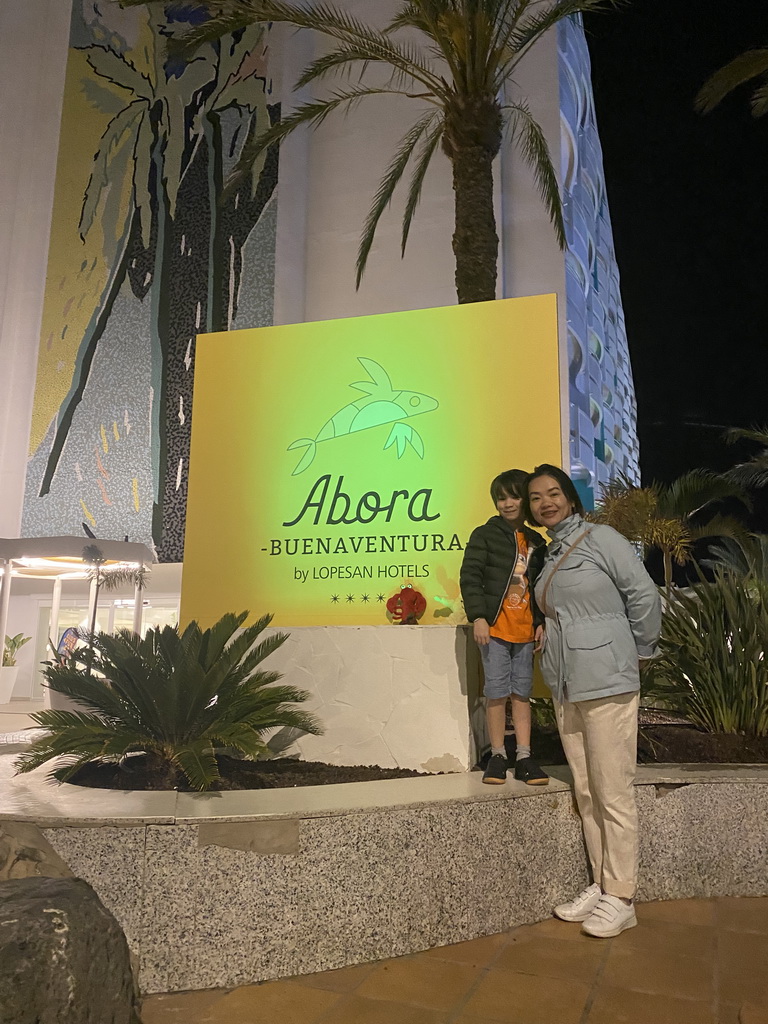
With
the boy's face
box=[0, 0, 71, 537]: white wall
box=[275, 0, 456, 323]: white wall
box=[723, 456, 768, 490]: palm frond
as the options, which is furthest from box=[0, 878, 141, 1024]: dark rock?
box=[0, 0, 71, 537]: white wall

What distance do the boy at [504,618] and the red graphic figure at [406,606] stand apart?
1019 millimetres

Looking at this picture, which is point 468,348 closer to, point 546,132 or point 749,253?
point 546,132

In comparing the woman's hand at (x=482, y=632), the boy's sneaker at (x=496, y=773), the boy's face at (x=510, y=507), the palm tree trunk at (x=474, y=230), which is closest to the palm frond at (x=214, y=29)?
the palm tree trunk at (x=474, y=230)

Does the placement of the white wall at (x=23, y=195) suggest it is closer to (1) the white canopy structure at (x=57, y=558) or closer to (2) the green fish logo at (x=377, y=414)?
(1) the white canopy structure at (x=57, y=558)

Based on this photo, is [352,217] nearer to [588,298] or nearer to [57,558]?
[588,298]

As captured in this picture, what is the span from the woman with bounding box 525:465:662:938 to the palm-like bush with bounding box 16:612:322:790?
1351 mm

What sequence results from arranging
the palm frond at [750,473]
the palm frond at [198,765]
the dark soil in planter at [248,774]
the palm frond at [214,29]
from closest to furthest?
the palm frond at [198,765], the dark soil in planter at [248,774], the palm frond at [214,29], the palm frond at [750,473]

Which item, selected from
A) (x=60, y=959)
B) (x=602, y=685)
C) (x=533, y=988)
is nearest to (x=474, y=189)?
(x=602, y=685)

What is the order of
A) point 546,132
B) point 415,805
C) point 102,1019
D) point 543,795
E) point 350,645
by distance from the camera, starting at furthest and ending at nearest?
point 546,132, point 350,645, point 543,795, point 415,805, point 102,1019

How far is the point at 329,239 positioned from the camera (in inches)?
769

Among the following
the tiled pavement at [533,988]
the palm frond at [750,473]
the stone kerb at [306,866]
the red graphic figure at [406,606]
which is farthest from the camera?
the palm frond at [750,473]

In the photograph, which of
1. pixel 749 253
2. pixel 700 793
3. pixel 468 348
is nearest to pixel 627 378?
pixel 749 253

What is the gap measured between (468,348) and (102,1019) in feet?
13.9

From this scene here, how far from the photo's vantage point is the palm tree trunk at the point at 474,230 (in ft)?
24.4
